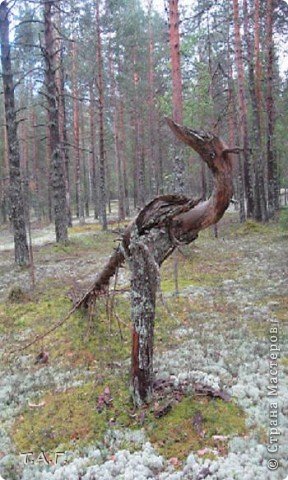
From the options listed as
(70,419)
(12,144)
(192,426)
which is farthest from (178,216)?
(12,144)

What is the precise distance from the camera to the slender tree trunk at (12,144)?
1494cm

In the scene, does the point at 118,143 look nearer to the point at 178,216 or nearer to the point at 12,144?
A: the point at 12,144

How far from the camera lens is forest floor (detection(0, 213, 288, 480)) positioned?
15.9 feet

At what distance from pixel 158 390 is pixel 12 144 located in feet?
38.5

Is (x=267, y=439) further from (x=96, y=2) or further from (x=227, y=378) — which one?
(x=96, y=2)

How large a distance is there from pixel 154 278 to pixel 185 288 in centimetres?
588

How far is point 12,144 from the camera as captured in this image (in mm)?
15273

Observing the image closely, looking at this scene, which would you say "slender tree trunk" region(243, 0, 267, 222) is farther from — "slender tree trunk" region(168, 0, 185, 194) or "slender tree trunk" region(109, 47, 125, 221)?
"slender tree trunk" region(109, 47, 125, 221)

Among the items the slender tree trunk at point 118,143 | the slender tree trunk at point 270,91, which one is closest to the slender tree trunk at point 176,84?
the slender tree trunk at point 270,91

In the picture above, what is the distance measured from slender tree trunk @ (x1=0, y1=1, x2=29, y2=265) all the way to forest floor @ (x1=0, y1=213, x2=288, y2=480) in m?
4.08

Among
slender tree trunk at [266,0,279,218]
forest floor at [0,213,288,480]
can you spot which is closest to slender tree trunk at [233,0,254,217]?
slender tree trunk at [266,0,279,218]

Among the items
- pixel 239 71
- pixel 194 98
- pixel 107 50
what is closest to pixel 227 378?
pixel 194 98

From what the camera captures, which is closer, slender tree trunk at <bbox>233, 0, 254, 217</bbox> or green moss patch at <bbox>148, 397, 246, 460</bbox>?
green moss patch at <bbox>148, 397, 246, 460</bbox>

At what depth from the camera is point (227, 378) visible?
21.0 ft
